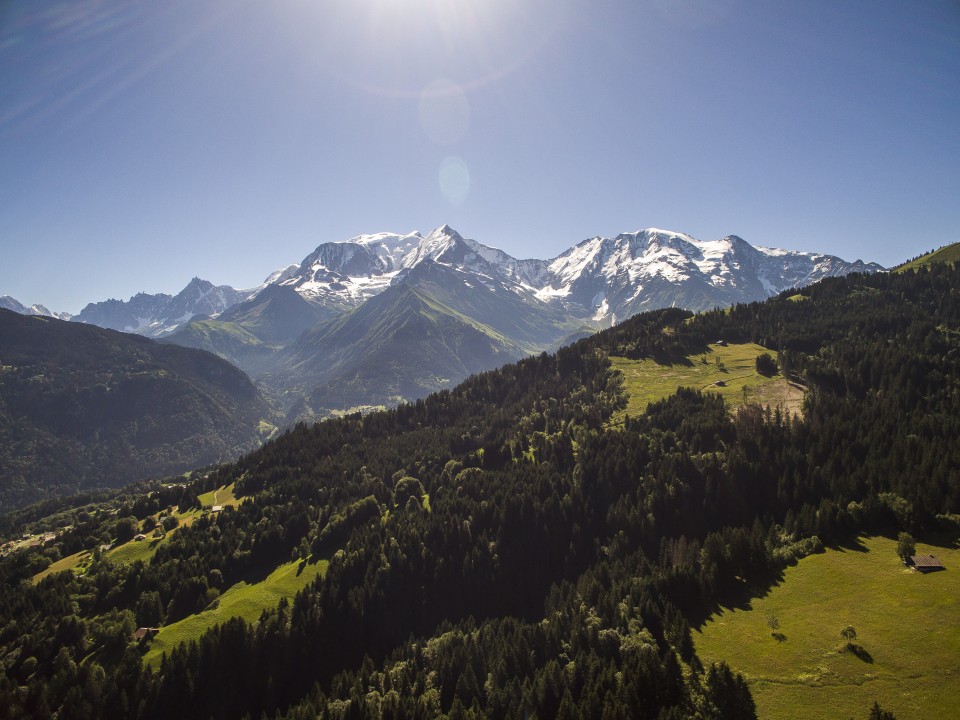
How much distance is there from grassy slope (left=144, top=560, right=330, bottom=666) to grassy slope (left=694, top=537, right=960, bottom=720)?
98903 mm

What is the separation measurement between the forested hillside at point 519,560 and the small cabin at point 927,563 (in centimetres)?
1427

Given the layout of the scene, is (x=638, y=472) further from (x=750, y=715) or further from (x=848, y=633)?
(x=750, y=715)

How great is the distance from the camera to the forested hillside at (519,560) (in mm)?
77250

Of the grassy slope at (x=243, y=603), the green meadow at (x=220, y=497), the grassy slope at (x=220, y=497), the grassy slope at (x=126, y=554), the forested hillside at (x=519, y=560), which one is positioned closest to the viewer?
the forested hillside at (x=519, y=560)

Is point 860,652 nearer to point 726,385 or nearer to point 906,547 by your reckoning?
point 906,547

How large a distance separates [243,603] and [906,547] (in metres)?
137

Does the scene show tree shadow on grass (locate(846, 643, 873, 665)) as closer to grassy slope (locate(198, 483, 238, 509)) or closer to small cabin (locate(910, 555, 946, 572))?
small cabin (locate(910, 555, 946, 572))

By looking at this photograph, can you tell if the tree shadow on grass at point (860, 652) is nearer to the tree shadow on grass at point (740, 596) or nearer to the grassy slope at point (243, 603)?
the tree shadow on grass at point (740, 596)

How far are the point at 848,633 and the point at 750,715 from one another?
19.1m

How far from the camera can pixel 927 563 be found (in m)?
68.6

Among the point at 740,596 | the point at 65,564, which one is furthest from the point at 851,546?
the point at 65,564

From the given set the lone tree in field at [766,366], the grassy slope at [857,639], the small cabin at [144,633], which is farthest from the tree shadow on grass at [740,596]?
the lone tree in field at [766,366]

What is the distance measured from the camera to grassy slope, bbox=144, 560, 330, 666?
107 m

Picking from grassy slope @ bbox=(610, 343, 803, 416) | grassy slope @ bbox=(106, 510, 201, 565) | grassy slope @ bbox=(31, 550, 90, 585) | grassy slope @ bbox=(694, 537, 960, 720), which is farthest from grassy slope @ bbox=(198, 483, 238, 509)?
grassy slope @ bbox=(694, 537, 960, 720)
